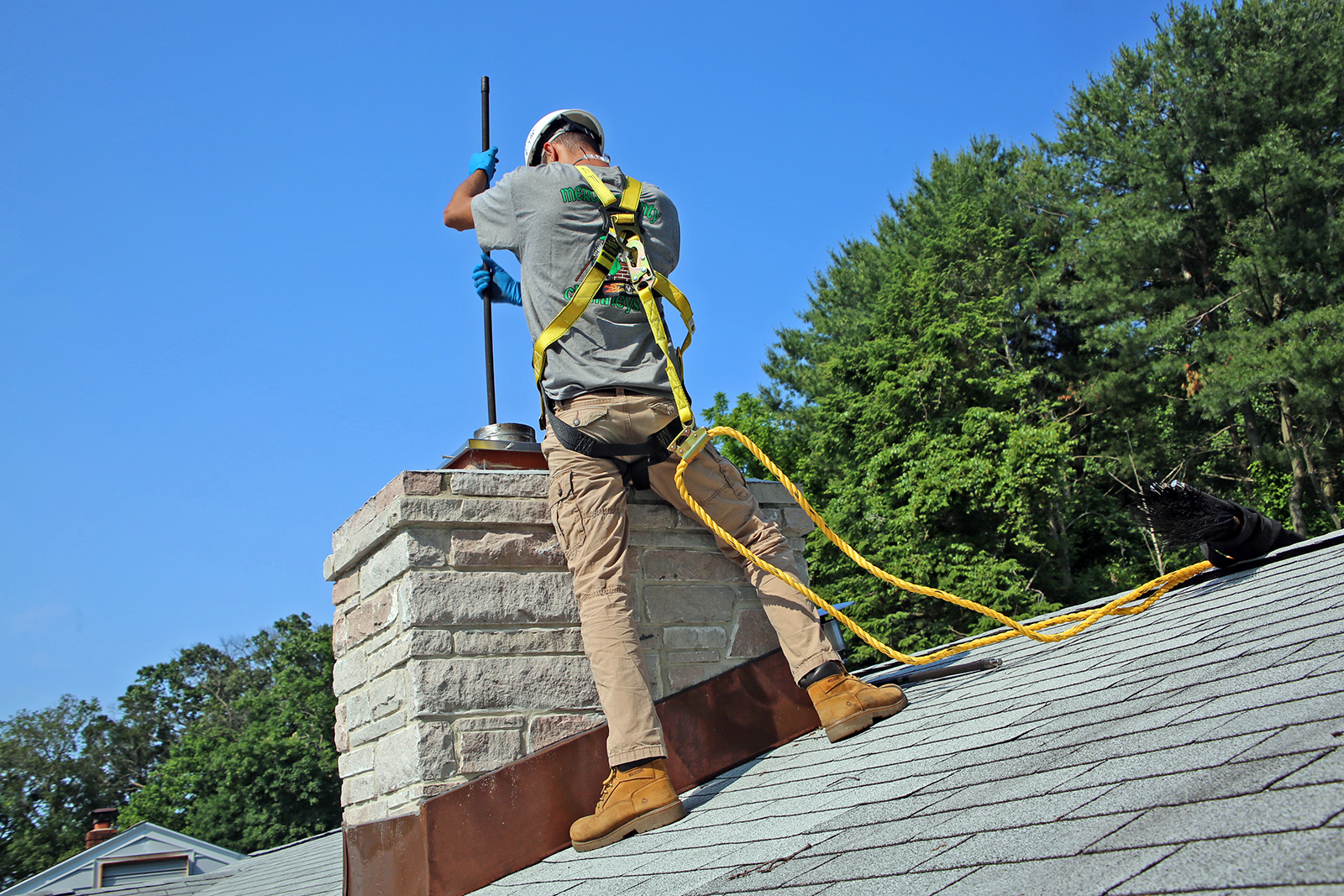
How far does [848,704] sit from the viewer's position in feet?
10.8

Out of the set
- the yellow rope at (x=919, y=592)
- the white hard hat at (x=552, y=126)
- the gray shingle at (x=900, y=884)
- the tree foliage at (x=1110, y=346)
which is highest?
the tree foliage at (x=1110, y=346)

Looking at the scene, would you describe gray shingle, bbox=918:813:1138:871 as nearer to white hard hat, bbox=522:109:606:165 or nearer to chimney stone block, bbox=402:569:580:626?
chimney stone block, bbox=402:569:580:626

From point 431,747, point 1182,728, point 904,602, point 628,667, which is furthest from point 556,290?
point 904,602

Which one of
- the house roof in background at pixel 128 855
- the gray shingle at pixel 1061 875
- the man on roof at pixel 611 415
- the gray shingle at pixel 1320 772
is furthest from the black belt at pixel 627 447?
the house roof in background at pixel 128 855

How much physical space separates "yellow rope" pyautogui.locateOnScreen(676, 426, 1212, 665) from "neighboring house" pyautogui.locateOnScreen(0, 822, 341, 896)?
277cm

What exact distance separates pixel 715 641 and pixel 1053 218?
2525 centimetres

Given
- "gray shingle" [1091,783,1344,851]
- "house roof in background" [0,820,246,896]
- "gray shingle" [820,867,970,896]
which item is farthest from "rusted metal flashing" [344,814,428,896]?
"house roof in background" [0,820,246,896]

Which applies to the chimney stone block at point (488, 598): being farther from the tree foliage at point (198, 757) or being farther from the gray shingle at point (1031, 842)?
the tree foliage at point (198, 757)

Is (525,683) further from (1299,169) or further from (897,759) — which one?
(1299,169)

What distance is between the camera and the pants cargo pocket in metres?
3.30

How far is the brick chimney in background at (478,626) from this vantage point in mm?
3184

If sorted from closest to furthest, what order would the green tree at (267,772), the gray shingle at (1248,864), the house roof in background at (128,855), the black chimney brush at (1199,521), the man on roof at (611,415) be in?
the gray shingle at (1248,864) < the man on roof at (611,415) < the black chimney brush at (1199,521) < the house roof in background at (128,855) < the green tree at (267,772)

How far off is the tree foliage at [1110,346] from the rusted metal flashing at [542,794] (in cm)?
1733

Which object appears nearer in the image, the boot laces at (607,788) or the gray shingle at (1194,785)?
the gray shingle at (1194,785)
